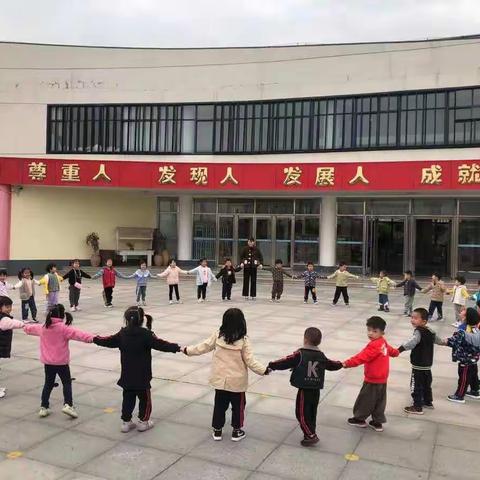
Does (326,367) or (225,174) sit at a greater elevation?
(225,174)

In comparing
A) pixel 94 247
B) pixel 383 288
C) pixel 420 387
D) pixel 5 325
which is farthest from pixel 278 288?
pixel 94 247

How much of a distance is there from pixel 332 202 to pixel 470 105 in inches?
248

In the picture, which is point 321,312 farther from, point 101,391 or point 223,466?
point 223,466

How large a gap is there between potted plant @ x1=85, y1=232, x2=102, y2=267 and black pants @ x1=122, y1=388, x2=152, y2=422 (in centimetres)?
2023

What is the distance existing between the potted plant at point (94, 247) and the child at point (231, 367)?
2056cm

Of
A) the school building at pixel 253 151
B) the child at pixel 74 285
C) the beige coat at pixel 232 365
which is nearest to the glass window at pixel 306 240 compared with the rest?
the school building at pixel 253 151

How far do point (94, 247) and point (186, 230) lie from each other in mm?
4246

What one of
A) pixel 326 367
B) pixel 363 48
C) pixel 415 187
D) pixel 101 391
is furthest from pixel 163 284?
pixel 326 367

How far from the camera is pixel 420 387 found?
244 inches

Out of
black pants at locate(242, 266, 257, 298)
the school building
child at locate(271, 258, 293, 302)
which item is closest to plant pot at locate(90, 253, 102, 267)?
the school building

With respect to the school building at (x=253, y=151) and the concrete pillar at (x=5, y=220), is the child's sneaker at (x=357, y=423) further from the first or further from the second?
the concrete pillar at (x=5, y=220)

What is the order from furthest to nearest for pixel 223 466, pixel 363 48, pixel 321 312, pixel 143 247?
1. pixel 143 247
2. pixel 363 48
3. pixel 321 312
4. pixel 223 466

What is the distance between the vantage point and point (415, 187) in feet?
65.4

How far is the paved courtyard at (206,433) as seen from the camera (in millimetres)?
4621
